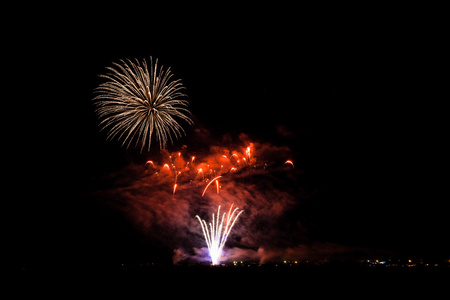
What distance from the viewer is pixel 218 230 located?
20.1 metres

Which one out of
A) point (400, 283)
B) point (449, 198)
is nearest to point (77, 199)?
point (400, 283)

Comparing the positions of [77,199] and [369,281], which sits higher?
[77,199]

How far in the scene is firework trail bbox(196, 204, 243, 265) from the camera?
18484 mm

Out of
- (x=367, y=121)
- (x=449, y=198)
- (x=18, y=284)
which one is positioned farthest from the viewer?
(x=367, y=121)

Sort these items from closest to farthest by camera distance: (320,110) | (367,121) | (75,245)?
(75,245), (367,121), (320,110)

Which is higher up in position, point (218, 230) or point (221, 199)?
point (221, 199)

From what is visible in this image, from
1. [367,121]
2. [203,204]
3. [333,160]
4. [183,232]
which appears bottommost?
[183,232]

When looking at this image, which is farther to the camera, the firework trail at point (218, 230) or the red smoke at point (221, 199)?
the red smoke at point (221, 199)

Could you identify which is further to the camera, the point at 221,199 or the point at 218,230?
the point at 218,230

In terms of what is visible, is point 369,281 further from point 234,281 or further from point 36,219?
point 36,219

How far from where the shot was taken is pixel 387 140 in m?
20.1

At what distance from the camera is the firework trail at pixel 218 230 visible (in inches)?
728

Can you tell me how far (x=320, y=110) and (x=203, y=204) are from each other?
37.4 feet

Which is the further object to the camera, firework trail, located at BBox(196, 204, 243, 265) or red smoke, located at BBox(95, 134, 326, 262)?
red smoke, located at BBox(95, 134, 326, 262)
